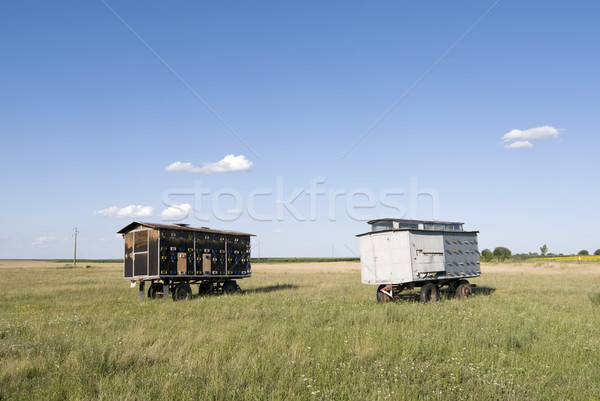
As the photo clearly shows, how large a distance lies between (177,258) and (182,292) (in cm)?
173

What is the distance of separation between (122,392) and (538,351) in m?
8.15

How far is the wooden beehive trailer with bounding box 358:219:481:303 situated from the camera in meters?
17.5

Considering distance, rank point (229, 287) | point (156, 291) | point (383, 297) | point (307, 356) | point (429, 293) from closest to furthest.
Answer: point (307, 356)
point (383, 297)
point (429, 293)
point (156, 291)
point (229, 287)

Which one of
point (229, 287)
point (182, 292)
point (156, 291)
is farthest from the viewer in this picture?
point (229, 287)

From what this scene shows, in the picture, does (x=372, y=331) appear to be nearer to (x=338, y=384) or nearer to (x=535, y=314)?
(x=338, y=384)

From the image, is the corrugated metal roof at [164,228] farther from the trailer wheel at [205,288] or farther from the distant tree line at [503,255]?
the distant tree line at [503,255]

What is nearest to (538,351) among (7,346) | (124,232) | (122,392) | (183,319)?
(122,392)

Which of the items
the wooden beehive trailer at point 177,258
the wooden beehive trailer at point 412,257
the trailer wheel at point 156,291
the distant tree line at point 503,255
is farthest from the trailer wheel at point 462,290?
the distant tree line at point 503,255

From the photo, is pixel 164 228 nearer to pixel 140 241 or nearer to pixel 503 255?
pixel 140 241

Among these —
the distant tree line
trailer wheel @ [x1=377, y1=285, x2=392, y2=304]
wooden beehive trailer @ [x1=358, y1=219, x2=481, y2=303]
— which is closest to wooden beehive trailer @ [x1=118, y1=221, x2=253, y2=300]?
wooden beehive trailer @ [x1=358, y1=219, x2=481, y2=303]

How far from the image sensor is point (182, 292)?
21.1 m

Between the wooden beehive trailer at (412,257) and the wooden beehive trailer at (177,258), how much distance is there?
8167 millimetres

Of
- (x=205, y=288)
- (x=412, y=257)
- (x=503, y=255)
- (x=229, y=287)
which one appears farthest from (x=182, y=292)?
(x=503, y=255)

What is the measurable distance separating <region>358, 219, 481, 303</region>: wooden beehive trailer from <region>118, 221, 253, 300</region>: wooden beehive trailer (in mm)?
8167
